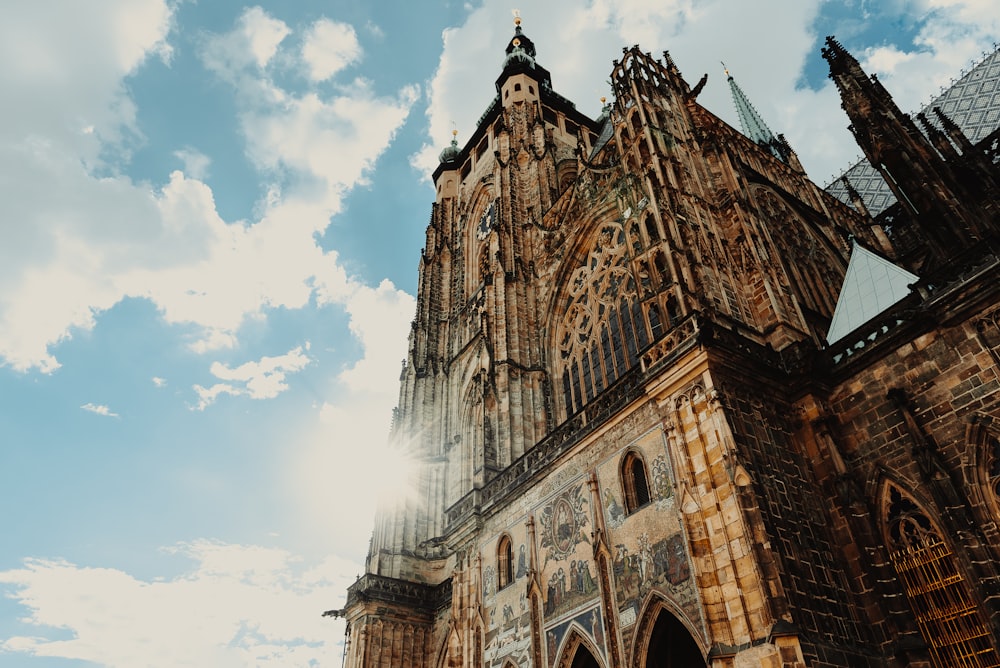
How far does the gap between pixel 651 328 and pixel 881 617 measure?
7.75 meters

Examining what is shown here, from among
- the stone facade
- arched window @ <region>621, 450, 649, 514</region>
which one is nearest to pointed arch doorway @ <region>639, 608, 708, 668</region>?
the stone facade

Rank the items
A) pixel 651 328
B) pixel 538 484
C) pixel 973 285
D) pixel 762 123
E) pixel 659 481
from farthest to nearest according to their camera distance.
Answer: pixel 762 123 → pixel 651 328 → pixel 538 484 → pixel 659 481 → pixel 973 285

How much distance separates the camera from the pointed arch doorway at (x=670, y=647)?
35.4 feet

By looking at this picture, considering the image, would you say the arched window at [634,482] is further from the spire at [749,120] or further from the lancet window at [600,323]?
the spire at [749,120]

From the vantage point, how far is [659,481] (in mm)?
11453

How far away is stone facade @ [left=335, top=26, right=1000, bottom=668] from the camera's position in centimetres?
955

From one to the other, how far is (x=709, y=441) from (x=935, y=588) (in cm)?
372

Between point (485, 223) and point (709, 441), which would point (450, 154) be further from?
point (709, 441)

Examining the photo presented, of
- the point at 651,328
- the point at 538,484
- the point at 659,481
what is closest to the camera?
the point at 659,481

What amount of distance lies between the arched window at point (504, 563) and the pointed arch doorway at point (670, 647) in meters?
4.09

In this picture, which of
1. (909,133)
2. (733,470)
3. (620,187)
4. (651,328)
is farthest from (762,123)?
(733,470)

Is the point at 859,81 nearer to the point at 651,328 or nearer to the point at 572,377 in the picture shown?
the point at 651,328

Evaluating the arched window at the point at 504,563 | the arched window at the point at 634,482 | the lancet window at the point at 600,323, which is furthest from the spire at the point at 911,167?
the arched window at the point at 504,563

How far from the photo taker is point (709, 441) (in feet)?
34.6
